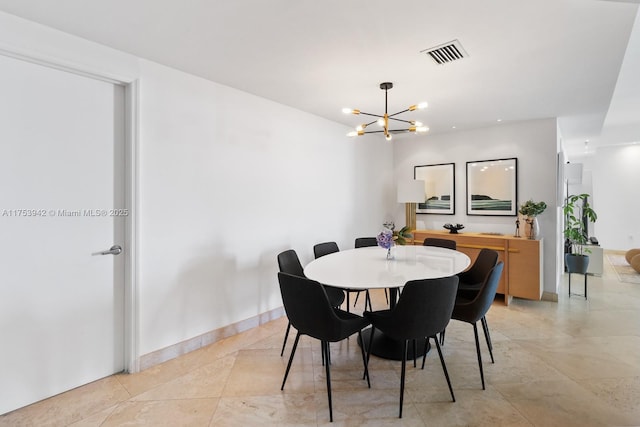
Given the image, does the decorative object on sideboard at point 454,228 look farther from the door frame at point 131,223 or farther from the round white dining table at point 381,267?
the door frame at point 131,223

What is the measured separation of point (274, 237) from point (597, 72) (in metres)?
3.43

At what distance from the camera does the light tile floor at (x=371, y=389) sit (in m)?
2.05

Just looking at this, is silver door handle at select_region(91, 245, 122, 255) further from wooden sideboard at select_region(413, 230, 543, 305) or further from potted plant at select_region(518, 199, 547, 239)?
potted plant at select_region(518, 199, 547, 239)

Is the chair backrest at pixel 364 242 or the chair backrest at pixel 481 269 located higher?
the chair backrest at pixel 364 242

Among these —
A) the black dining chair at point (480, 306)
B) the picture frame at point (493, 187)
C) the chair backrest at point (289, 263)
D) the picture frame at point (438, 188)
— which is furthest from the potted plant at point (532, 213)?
the chair backrest at point (289, 263)

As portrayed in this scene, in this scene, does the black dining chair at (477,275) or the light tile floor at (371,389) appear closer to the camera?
the light tile floor at (371,389)

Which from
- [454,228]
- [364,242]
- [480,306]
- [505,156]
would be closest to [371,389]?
[480,306]

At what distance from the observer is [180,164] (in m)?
2.89

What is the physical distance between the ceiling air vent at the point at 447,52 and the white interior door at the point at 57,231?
8.12 feet

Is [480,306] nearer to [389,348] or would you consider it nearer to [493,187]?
[389,348]

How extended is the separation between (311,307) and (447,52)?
2120mm

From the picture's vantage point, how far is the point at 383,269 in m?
2.68

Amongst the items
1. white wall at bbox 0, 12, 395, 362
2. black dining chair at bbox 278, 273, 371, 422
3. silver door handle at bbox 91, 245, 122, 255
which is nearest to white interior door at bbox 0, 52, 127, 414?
silver door handle at bbox 91, 245, 122, 255

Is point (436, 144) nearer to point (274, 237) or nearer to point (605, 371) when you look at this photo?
point (274, 237)
